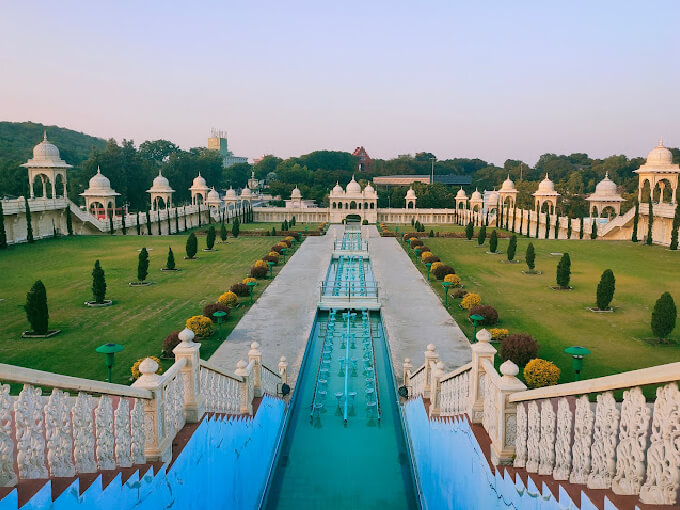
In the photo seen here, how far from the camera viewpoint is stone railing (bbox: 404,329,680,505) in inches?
129

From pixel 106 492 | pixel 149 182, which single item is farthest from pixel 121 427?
pixel 149 182

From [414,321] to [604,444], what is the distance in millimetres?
13899

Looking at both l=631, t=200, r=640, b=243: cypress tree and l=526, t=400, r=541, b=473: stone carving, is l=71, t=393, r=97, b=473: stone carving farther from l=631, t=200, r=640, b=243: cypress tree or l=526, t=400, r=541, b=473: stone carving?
l=631, t=200, r=640, b=243: cypress tree

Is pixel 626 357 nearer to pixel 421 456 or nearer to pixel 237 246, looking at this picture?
pixel 421 456

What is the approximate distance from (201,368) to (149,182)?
59396 mm

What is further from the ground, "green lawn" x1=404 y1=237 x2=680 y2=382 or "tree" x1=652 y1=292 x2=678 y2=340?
"tree" x1=652 y1=292 x2=678 y2=340

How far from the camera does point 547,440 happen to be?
15.1ft

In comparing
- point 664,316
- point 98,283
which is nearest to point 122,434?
point 664,316

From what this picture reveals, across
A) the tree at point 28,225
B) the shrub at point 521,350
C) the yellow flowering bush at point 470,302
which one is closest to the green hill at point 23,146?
the tree at point 28,225

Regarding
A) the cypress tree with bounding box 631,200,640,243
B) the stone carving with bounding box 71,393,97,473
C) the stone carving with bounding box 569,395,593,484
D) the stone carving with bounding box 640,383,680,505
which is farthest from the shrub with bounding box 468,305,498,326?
the cypress tree with bounding box 631,200,640,243

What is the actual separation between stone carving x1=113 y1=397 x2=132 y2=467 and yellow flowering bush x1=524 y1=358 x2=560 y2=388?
8.82 m

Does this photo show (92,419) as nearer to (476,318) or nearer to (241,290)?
(476,318)

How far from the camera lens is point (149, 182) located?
203ft

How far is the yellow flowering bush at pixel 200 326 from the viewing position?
50.8 ft
